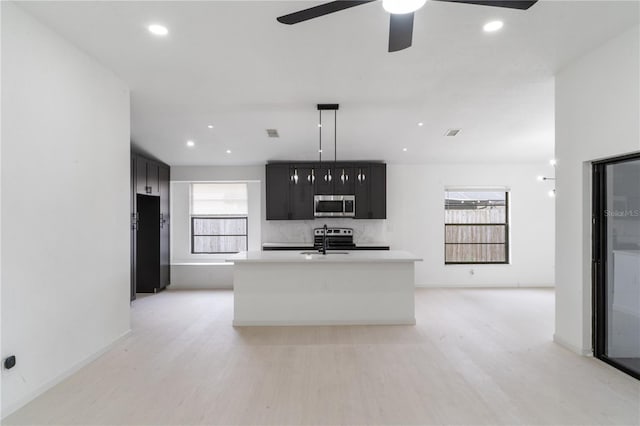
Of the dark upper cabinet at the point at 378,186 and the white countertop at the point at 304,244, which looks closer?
the white countertop at the point at 304,244

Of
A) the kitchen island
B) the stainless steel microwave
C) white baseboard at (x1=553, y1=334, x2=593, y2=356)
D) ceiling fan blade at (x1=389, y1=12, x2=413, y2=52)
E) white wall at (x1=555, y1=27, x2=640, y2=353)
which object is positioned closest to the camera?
ceiling fan blade at (x1=389, y1=12, x2=413, y2=52)

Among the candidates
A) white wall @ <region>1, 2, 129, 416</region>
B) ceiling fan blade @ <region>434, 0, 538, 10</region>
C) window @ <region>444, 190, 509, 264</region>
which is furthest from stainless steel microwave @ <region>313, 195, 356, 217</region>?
ceiling fan blade @ <region>434, 0, 538, 10</region>

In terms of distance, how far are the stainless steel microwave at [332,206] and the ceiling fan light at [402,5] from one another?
438 centimetres

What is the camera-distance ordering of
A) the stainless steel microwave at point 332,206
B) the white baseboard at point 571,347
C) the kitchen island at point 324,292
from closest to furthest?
the white baseboard at point 571,347
the kitchen island at point 324,292
the stainless steel microwave at point 332,206

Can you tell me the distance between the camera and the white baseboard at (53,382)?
7.45 feet

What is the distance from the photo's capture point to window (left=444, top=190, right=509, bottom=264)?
6.54 meters

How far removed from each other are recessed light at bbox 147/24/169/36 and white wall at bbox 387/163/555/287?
4695mm

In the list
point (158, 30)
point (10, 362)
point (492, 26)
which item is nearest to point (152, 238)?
point (10, 362)

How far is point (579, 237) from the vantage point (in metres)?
3.16

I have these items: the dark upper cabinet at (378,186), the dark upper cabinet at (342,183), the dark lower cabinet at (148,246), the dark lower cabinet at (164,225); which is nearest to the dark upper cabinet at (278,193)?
the dark upper cabinet at (342,183)

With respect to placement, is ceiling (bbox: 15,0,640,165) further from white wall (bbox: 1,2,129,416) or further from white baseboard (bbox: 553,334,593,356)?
white baseboard (bbox: 553,334,593,356)

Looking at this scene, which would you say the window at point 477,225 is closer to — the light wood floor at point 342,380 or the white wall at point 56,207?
the light wood floor at point 342,380

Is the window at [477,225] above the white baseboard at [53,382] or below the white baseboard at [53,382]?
above

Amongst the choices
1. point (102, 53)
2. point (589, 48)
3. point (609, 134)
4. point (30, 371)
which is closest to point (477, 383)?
point (609, 134)
